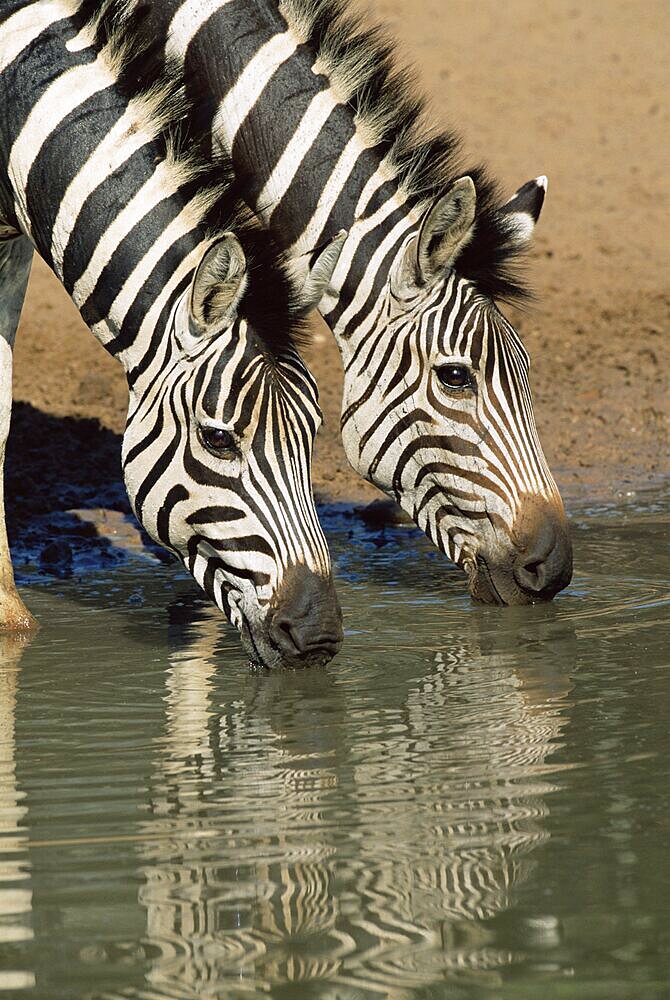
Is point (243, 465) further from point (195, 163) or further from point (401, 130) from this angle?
point (401, 130)

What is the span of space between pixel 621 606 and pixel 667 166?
9512 mm

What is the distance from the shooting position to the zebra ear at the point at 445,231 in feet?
19.9

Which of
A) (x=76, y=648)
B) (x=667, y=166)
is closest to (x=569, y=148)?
(x=667, y=166)

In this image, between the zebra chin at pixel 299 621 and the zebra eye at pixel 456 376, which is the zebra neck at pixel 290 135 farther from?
the zebra chin at pixel 299 621

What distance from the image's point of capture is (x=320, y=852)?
382 cm

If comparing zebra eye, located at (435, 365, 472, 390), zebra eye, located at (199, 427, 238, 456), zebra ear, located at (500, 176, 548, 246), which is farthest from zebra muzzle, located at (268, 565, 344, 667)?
zebra ear, located at (500, 176, 548, 246)

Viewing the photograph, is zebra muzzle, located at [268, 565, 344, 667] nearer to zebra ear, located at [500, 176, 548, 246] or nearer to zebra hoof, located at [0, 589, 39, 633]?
zebra hoof, located at [0, 589, 39, 633]

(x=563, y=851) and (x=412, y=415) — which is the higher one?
(x=412, y=415)

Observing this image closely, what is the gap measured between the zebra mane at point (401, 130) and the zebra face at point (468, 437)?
0.17 metres

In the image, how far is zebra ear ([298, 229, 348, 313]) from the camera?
540 centimetres

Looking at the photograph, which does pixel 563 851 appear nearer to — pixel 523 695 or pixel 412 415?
pixel 523 695

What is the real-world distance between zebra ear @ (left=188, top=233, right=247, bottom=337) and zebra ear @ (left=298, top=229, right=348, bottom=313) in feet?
0.99

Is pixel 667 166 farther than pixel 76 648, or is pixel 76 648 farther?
Answer: pixel 667 166

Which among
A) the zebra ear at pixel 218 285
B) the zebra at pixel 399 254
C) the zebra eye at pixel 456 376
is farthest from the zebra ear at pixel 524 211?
the zebra ear at pixel 218 285
